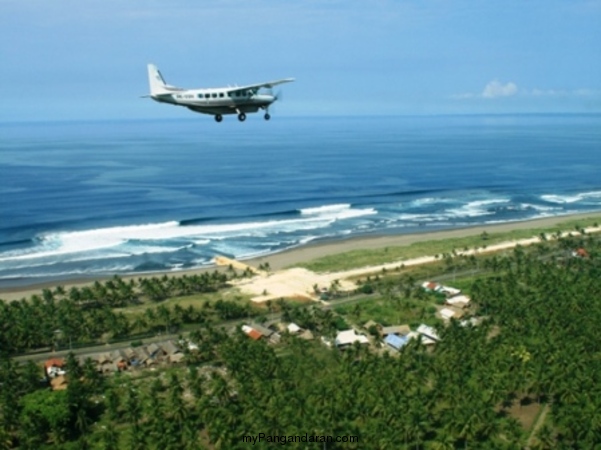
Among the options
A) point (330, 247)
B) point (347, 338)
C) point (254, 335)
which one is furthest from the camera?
point (330, 247)

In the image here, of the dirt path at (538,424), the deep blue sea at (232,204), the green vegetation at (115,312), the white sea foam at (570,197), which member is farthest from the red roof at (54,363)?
the white sea foam at (570,197)

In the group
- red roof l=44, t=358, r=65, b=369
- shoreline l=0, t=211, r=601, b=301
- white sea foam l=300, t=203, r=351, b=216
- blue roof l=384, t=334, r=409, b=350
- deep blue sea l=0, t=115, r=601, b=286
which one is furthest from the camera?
white sea foam l=300, t=203, r=351, b=216

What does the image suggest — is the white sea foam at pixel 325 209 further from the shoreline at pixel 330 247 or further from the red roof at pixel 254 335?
the red roof at pixel 254 335

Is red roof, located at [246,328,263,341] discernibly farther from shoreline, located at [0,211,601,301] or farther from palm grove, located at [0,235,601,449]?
shoreline, located at [0,211,601,301]

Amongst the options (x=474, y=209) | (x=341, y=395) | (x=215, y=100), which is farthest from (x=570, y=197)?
(x=215, y=100)

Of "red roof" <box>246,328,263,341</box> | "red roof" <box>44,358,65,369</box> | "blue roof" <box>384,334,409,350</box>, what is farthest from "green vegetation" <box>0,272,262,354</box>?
"blue roof" <box>384,334,409,350</box>

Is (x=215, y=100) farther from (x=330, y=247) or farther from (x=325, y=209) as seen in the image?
(x=325, y=209)
